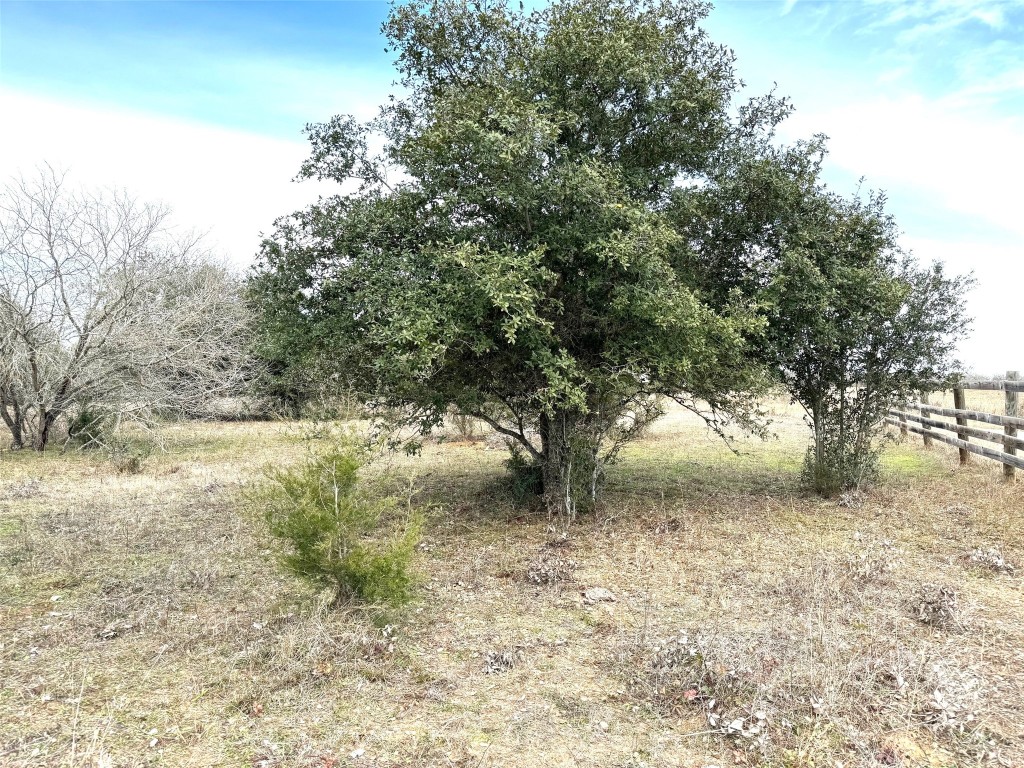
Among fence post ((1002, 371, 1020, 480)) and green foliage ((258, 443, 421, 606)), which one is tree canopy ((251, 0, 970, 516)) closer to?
green foliage ((258, 443, 421, 606))

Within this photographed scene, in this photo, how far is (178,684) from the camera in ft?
13.8

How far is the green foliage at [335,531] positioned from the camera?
186 inches

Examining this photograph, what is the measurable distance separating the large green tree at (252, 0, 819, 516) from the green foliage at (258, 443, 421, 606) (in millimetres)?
2128

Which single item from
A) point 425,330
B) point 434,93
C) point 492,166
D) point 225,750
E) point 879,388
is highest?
point 434,93

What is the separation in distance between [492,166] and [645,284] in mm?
2158

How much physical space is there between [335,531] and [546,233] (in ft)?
14.0

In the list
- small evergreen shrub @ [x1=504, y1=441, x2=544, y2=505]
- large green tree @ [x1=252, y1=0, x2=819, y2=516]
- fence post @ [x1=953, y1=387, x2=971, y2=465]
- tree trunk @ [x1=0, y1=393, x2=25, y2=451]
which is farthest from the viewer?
tree trunk @ [x1=0, y1=393, x2=25, y2=451]

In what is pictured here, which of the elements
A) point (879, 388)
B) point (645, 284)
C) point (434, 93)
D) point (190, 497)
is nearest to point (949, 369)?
point (879, 388)

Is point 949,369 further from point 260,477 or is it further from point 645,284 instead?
point 260,477

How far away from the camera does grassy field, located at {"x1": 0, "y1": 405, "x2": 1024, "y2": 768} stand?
347 cm

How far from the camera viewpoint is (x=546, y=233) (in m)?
7.51

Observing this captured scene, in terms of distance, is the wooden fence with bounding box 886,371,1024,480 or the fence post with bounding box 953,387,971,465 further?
the fence post with bounding box 953,387,971,465

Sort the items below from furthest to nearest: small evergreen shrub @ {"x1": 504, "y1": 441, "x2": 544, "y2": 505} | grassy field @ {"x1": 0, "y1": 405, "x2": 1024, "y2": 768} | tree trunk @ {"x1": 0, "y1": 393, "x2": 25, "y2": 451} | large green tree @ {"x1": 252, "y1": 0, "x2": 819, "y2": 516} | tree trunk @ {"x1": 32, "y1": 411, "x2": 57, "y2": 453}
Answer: tree trunk @ {"x1": 32, "y1": 411, "x2": 57, "y2": 453}, tree trunk @ {"x1": 0, "y1": 393, "x2": 25, "y2": 451}, small evergreen shrub @ {"x1": 504, "y1": 441, "x2": 544, "y2": 505}, large green tree @ {"x1": 252, "y1": 0, "x2": 819, "y2": 516}, grassy field @ {"x1": 0, "y1": 405, "x2": 1024, "y2": 768}

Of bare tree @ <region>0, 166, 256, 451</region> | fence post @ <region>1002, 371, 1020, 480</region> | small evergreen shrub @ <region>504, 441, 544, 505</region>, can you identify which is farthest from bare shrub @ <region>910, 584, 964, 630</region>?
bare tree @ <region>0, 166, 256, 451</region>
